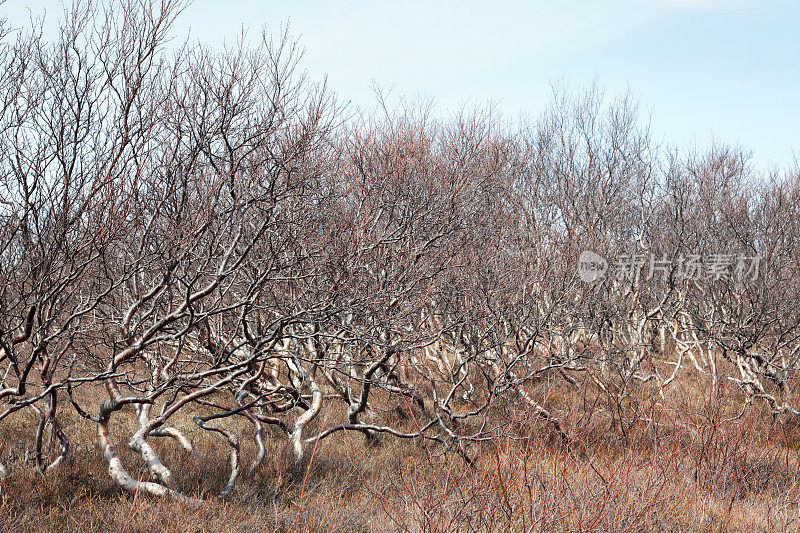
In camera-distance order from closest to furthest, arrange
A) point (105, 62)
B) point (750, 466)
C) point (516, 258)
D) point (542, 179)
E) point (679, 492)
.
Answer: point (105, 62)
point (679, 492)
point (750, 466)
point (516, 258)
point (542, 179)

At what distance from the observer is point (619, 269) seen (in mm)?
10469

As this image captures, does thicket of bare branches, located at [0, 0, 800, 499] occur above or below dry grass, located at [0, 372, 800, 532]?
above

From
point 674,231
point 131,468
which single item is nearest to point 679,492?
point 131,468

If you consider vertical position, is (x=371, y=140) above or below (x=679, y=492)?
above

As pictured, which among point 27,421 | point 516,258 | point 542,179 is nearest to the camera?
point 27,421

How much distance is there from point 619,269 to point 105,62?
29.6 feet

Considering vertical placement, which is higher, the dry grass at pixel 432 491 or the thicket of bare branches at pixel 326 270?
the thicket of bare branches at pixel 326 270

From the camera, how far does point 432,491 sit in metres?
4.21

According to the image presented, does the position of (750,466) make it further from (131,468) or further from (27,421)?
(27,421)

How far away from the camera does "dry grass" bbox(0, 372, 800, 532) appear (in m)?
3.70

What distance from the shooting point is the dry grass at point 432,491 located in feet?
12.1

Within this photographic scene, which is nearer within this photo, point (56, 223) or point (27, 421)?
point (56, 223)

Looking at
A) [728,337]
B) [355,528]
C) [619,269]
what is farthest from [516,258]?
[355,528]

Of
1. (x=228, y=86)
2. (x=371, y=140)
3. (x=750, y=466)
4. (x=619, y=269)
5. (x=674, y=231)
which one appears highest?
(x=371, y=140)
